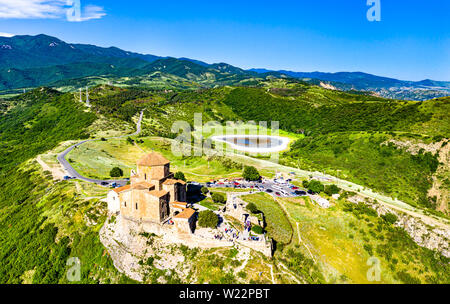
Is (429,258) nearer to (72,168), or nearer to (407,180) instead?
(407,180)

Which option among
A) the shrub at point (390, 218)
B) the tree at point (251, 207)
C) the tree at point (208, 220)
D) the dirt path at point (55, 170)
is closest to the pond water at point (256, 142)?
the tree at point (251, 207)

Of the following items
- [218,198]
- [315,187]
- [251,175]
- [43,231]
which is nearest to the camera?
[43,231]

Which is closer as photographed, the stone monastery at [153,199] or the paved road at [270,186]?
the stone monastery at [153,199]

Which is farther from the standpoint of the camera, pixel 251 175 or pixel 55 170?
pixel 55 170

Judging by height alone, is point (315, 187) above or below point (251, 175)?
below

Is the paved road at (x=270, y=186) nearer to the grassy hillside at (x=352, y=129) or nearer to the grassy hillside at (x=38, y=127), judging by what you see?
the grassy hillside at (x=352, y=129)

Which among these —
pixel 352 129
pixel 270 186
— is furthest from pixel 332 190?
pixel 352 129

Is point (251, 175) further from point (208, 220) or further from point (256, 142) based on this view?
point (256, 142)

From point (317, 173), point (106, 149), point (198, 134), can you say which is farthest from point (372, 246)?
point (198, 134)

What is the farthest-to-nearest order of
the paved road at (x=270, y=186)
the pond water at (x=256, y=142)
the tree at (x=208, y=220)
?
the pond water at (x=256, y=142) < the paved road at (x=270, y=186) < the tree at (x=208, y=220)

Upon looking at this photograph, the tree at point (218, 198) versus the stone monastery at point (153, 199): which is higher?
the stone monastery at point (153, 199)
